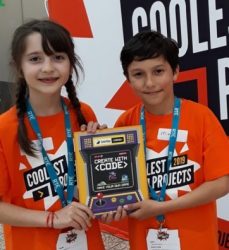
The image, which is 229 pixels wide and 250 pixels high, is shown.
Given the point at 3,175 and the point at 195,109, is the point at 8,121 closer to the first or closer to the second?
the point at 3,175

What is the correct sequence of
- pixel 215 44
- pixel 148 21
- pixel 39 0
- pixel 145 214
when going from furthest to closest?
pixel 39 0 → pixel 148 21 → pixel 215 44 → pixel 145 214

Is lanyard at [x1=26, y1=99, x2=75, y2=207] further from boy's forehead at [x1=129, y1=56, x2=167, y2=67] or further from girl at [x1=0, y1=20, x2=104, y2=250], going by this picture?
boy's forehead at [x1=129, y1=56, x2=167, y2=67]

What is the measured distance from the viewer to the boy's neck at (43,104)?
1126 mm

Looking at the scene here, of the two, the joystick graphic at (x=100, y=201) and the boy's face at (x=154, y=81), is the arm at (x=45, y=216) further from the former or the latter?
the boy's face at (x=154, y=81)

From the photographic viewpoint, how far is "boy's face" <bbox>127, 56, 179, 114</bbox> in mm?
1125

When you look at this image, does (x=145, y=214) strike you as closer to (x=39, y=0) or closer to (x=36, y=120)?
(x=36, y=120)

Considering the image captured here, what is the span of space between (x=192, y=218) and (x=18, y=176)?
0.55 m

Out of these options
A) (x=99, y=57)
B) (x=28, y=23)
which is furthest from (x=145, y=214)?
(x=99, y=57)

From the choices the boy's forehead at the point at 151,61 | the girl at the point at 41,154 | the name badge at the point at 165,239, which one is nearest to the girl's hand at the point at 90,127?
the girl at the point at 41,154

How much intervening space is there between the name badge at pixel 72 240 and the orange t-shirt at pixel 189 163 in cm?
19

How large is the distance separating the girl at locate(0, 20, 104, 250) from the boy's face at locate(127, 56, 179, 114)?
0.19 meters

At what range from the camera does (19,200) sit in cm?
111

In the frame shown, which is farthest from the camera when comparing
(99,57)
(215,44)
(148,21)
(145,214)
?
(99,57)

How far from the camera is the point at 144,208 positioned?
1058 mm
